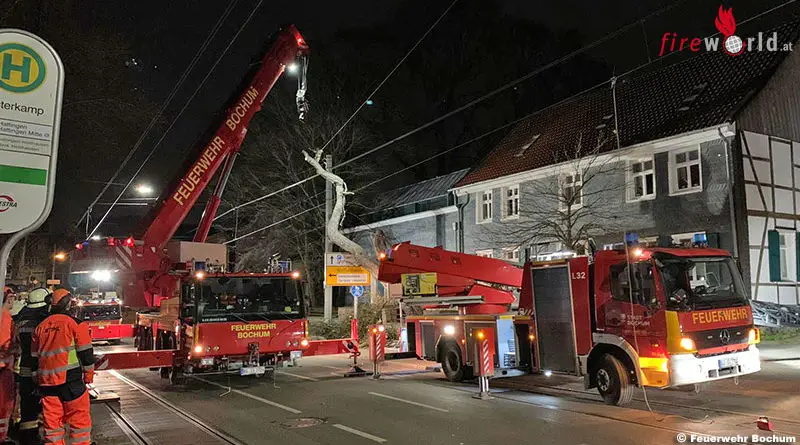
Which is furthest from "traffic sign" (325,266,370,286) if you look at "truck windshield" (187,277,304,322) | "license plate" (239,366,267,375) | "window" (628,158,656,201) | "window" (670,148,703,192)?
"window" (670,148,703,192)

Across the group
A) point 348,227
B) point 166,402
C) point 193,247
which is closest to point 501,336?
point 166,402

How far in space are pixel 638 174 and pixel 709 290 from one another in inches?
495

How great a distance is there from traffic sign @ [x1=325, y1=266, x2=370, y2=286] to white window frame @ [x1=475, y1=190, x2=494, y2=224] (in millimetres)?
7408

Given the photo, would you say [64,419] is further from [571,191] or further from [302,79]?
[571,191]

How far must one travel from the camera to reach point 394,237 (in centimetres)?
3453

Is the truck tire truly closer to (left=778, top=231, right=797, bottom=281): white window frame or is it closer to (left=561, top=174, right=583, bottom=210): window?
(left=561, top=174, right=583, bottom=210): window

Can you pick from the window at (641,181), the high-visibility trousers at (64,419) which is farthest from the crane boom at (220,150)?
the window at (641,181)

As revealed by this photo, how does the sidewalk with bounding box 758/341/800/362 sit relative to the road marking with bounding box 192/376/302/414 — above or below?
above

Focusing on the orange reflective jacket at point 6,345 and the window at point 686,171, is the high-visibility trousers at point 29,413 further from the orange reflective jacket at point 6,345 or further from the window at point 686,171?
the window at point 686,171

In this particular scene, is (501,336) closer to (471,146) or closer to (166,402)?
(166,402)

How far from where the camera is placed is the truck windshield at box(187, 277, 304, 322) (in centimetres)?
1197

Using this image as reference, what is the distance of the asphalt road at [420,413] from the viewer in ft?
25.3

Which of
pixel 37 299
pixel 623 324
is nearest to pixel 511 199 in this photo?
pixel 623 324

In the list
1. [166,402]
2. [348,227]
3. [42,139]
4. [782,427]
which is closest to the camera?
[42,139]
